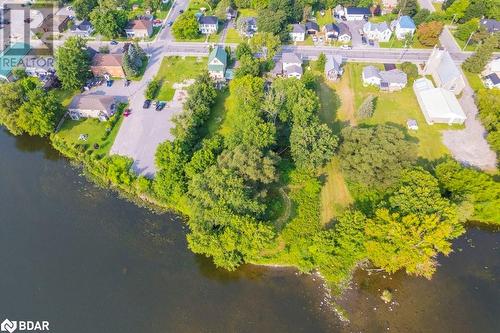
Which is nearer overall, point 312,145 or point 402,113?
point 312,145

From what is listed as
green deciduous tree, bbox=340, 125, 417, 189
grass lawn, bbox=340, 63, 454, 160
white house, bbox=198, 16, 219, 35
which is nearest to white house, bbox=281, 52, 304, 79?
grass lawn, bbox=340, 63, 454, 160

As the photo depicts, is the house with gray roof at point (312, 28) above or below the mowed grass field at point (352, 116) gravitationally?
above

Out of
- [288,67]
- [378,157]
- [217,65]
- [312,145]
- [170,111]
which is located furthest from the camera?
[288,67]

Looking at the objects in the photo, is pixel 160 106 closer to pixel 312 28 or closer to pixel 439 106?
pixel 312 28

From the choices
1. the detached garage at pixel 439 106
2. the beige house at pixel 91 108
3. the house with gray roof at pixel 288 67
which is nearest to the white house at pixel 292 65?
the house with gray roof at pixel 288 67

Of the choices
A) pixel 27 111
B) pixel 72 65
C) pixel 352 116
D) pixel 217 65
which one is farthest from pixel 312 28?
pixel 27 111

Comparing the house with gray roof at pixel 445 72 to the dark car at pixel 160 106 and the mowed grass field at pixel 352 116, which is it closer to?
the mowed grass field at pixel 352 116

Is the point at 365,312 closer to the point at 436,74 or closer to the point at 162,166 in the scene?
the point at 162,166
